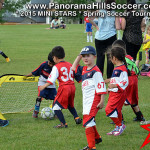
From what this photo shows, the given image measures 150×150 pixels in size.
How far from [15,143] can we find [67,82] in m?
1.40

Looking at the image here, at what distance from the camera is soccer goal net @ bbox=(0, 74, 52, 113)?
6.54 meters

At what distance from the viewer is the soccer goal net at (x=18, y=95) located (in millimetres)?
6535

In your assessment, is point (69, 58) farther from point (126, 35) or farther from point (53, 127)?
point (53, 127)

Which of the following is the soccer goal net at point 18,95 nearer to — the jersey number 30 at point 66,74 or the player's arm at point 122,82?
the jersey number 30 at point 66,74

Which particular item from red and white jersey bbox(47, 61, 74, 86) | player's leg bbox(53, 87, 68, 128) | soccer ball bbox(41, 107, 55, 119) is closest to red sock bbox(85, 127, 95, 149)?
player's leg bbox(53, 87, 68, 128)

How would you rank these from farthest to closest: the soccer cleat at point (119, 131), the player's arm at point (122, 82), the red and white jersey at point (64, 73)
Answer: the red and white jersey at point (64, 73), the soccer cleat at point (119, 131), the player's arm at point (122, 82)

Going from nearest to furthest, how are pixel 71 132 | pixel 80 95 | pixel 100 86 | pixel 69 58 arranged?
1. pixel 100 86
2. pixel 71 132
3. pixel 80 95
4. pixel 69 58

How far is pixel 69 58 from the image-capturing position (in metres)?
15.8

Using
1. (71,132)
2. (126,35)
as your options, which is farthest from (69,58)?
(71,132)

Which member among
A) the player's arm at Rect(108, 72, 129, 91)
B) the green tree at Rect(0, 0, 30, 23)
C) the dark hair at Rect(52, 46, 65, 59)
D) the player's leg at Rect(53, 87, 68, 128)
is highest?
the green tree at Rect(0, 0, 30, 23)

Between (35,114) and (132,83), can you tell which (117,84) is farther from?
(35,114)

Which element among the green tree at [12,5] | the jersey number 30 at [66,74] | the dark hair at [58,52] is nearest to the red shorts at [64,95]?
the jersey number 30 at [66,74]

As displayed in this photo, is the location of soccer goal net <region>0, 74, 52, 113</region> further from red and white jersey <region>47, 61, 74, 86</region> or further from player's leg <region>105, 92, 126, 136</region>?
player's leg <region>105, 92, 126, 136</region>

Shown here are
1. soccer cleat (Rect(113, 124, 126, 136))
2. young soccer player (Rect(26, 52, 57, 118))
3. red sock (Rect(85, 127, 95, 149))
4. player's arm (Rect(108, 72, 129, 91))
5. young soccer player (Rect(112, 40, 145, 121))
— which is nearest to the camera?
red sock (Rect(85, 127, 95, 149))
